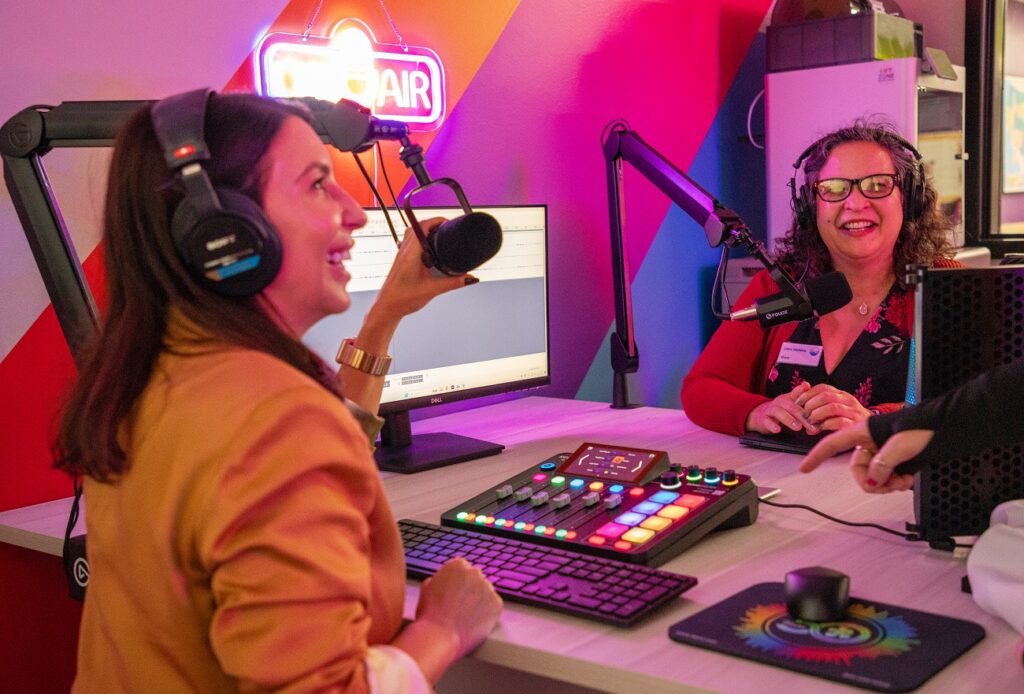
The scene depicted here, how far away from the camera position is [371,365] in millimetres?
1483

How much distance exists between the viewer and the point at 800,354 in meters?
2.12

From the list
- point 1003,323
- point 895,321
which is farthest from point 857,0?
point 1003,323

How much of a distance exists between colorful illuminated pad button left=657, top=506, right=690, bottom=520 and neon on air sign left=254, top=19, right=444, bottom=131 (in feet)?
3.80

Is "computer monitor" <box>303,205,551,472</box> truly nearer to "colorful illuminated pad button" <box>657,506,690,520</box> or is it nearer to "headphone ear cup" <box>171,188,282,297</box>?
"colorful illuminated pad button" <box>657,506,690,520</box>

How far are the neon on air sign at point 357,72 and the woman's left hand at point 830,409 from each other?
103 centimetres

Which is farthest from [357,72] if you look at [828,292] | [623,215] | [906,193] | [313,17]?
[906,193]

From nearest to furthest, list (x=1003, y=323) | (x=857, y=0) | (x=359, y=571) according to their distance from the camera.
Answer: (x=359, y=571), (x=1003, y=323), (x=857, y=0)

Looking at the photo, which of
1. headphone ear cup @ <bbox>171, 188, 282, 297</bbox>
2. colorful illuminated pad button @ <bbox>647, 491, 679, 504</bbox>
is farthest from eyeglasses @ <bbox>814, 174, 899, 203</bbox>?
headphone ear cup @ <bbox>171, 188, 282, 297</bbox>

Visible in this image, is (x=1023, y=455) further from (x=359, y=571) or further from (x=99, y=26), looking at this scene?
(x=99, y=26)

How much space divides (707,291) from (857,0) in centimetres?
103

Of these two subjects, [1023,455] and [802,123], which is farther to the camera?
[802,123]

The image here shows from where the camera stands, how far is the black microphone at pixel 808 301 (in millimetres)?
1670

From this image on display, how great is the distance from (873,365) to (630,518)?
947 mm

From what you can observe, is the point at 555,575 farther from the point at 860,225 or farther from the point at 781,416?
the point at 860,225
